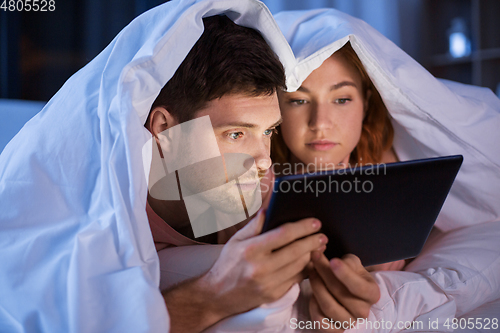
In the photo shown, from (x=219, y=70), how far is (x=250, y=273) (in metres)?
0.42

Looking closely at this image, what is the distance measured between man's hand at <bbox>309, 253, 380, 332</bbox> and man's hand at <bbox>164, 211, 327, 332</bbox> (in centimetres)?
3

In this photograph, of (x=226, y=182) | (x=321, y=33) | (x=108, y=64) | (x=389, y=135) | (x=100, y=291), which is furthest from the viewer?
(x=389, y=135)

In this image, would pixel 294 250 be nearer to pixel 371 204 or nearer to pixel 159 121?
pixel 371 204

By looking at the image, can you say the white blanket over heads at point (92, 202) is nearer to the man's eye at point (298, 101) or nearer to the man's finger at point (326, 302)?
the man's finger at point (326, 302)

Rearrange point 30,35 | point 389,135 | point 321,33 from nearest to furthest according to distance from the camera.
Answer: point 321,33 → point 389,135 → point 30,35

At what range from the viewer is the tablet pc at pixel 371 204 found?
53 cm

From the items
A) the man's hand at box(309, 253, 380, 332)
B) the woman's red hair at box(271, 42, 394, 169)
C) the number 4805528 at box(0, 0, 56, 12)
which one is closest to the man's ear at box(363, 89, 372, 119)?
the woman's red hair at box(271, 42, 394, 169)

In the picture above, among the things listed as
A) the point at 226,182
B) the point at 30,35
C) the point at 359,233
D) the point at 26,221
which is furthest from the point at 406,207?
the point at 30,35

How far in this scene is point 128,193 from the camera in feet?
2.02

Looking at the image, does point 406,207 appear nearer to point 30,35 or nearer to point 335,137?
point 335,137

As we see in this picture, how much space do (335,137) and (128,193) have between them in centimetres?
60

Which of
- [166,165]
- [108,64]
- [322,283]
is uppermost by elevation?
[108,64]

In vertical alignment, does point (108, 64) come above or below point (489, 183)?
above

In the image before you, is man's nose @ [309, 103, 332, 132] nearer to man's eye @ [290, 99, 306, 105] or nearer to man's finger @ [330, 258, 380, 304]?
man's eye @ [290, 99, 306, 105]
